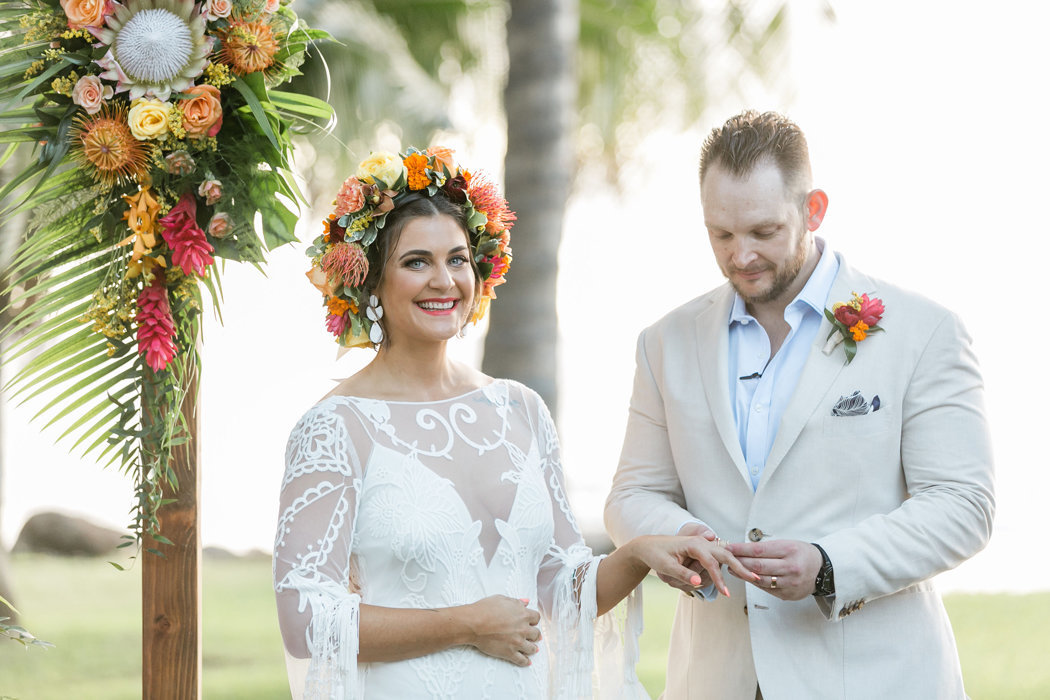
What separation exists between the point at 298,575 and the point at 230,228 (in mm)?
1054

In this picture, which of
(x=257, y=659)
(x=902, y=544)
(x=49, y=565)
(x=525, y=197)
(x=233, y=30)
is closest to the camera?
(x=902, y=544)

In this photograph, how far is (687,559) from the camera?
295cm

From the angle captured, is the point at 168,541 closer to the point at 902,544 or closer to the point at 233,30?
the point at 233,30

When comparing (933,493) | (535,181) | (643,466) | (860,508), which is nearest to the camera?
(933,493)

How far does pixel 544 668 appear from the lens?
3.05m

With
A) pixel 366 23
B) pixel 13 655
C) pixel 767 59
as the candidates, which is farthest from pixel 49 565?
pixel 767 59

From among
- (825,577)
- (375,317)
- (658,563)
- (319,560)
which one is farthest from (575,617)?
(375,317)

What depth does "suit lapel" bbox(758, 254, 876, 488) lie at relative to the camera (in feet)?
9.91

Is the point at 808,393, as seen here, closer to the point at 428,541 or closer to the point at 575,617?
the point at 575,617

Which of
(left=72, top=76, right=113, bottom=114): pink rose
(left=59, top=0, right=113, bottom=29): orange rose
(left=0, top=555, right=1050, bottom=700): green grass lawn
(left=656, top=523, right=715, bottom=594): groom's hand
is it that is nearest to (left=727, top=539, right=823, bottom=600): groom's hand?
(left=656, top=523, right=715, bottom=594): groom's hand

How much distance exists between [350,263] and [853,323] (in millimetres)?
1412

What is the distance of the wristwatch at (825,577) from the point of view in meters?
2.84

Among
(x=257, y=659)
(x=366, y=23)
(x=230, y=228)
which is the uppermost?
(x=366, y=23)

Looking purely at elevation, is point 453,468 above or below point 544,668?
above
